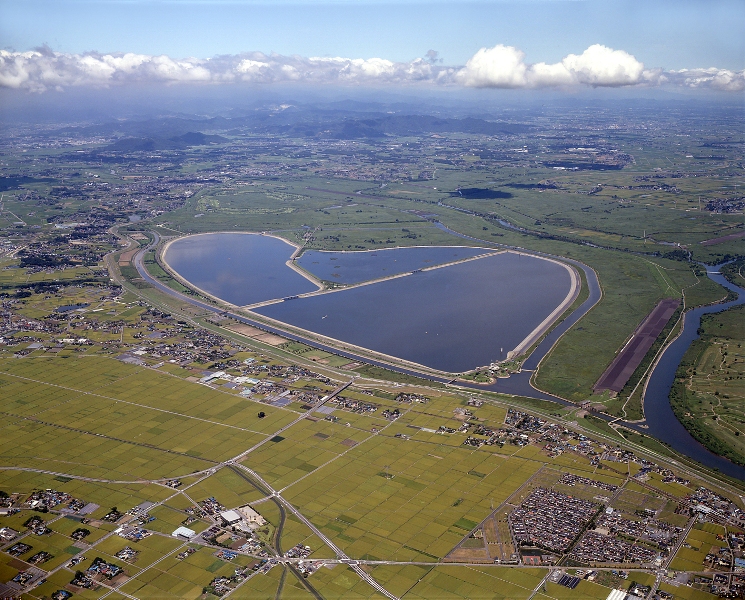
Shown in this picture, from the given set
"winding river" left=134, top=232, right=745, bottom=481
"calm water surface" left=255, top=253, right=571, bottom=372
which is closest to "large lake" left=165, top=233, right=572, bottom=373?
"calm water surface" left=255, top=253, right=571, bottom=372

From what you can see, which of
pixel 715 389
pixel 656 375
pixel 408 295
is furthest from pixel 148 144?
pixel 715 389

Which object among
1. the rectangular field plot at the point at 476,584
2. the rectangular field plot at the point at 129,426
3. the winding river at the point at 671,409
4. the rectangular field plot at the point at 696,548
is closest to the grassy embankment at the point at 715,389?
the winding river at the point at 671,409

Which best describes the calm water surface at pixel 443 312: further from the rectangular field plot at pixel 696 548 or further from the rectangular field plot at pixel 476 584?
the rectangular field plot at pixel 476 584

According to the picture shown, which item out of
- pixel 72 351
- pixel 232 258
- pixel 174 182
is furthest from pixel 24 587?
pixel 174 182

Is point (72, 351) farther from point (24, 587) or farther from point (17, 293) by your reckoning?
point (24, 587)

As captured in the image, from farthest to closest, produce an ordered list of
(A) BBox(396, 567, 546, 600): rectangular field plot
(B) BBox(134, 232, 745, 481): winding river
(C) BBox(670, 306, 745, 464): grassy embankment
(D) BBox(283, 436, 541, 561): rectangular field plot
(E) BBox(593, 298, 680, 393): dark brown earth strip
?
(E) BBox(593, 298, 680, 393): dark brown earth strip
(C) BBox(670, 306, 745, 464): grassy embankment
(B) BBox(134, 232, 745, 481): winding river
(D) BBox(283, 436, 541, 561): rectangular field plot
(A) BBox(396, 567, 546, 600): rectangular field plot

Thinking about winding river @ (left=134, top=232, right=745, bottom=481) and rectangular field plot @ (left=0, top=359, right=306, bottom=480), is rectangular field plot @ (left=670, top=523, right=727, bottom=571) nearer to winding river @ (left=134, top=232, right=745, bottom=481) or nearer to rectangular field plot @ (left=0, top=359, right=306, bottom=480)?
winding river @ (left=134, top=232, right=745, bottom=481)

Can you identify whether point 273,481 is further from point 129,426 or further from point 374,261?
point 374,261
